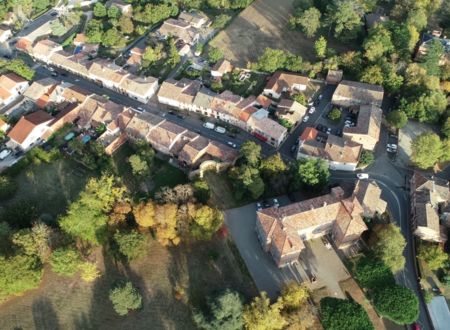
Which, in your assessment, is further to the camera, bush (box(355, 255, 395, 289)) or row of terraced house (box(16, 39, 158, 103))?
row of terraced house (box(16, 39, 158, 103))

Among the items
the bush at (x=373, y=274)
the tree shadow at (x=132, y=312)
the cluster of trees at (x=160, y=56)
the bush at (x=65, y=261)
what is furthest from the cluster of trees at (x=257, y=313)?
the cluster of trees at (x=160, y=56)

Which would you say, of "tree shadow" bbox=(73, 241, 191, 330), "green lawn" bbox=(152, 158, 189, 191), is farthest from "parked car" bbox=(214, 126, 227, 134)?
"tree shadow" bbox=(73, 241, 191, 330)

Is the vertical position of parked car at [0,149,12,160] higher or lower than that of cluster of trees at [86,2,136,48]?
lower

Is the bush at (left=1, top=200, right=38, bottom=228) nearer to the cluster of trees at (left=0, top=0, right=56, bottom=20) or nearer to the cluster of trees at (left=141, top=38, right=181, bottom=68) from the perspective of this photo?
the cluster of trees at (left=141, top=38, right=181, bottom=68)

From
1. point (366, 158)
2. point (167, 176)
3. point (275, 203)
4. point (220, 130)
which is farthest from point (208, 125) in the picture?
point (366, 158)

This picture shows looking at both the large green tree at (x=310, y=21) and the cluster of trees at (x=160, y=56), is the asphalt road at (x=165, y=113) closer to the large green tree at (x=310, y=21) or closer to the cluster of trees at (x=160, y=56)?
the cluster of trees at (x=160, y=56)

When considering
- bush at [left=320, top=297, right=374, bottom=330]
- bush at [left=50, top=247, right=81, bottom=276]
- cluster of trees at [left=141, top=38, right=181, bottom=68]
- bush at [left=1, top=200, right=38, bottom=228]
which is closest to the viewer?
bush at [left=320, top=297, right=374, bottom=330]

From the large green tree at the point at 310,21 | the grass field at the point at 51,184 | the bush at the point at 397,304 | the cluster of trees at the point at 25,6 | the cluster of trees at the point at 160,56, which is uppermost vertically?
the cluster of trees at the point at 25,6

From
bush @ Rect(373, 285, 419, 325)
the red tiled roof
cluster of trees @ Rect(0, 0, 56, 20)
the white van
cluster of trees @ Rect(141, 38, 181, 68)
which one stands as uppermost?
cluster of trees @ Rect(0, 0, 56, 20)
